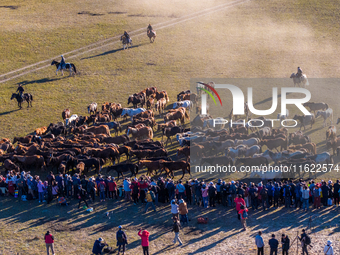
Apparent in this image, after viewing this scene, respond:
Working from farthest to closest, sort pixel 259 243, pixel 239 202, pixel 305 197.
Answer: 1. pixel 305 197
2. pixel 239 202
3. pixel 259 243

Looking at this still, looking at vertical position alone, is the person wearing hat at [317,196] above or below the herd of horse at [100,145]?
below

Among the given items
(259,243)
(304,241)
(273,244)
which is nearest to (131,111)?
(259,243)

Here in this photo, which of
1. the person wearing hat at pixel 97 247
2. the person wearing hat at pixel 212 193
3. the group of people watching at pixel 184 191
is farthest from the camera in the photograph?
the person wearing hat at pixel 212 193

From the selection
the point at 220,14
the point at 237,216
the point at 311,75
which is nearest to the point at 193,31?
the point at 220,14

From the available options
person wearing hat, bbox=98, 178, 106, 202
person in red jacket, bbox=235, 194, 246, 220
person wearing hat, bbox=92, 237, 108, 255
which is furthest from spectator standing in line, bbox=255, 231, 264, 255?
person wearing hat, bbox=98, 178, 106, 202

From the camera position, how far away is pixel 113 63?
54.8 metres

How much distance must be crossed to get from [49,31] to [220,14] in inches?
1021

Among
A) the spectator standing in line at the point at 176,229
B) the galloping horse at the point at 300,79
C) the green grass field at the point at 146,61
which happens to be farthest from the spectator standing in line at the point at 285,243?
the galloping horse at the point at 300,79

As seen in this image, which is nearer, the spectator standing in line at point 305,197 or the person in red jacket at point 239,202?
the person in red jacket at point 239,202

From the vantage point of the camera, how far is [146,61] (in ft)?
182

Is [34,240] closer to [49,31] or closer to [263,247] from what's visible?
[263,247]

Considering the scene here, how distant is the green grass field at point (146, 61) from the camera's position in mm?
23219

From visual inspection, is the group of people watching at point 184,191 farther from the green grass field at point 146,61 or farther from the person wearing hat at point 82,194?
the green grass field at point 146,61

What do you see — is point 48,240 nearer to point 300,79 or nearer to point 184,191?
point 184,191
